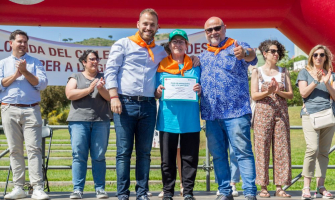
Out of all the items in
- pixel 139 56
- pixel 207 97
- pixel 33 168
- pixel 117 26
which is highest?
pixel 117 26

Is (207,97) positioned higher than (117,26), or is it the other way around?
(117,26)

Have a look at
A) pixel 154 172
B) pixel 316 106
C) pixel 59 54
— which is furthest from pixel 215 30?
pixel 154 172

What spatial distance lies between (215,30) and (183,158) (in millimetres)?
1207

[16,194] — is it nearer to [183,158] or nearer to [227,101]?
[183,158]

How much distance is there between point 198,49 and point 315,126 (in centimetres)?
182

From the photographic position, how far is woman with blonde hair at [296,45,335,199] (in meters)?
4.65

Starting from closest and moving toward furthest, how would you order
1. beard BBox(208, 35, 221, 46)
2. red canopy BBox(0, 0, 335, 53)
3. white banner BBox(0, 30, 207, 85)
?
beard BBox(208, 35, 221, 46) → red canopy BBox(0, 0, 335, 53) → white banner BBox(0, 30, 207, 85)

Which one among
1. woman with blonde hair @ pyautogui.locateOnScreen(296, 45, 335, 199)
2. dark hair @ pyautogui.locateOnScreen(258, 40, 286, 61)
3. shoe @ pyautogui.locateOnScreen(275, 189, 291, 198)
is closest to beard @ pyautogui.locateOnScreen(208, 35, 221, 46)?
dark hair @ pyautogui.locateOnScreen(258, 40, 286, 61)

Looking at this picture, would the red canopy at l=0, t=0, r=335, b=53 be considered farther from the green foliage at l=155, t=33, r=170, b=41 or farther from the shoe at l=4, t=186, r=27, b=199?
the shoe at l=4, t=186, r=27, b=199

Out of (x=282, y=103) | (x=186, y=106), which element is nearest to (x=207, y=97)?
(x=186, y=106)

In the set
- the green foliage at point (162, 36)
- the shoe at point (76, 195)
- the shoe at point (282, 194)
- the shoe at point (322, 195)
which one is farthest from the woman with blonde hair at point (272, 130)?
the shoe at point (76, 195)

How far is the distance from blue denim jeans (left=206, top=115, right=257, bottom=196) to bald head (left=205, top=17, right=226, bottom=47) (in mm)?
733

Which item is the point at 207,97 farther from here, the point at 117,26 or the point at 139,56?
the point at 117,26

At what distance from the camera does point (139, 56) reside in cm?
408
